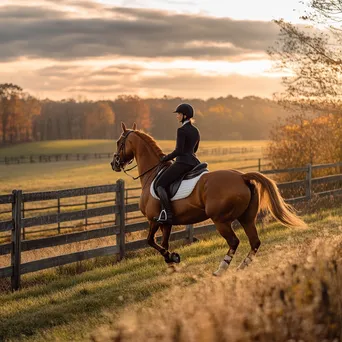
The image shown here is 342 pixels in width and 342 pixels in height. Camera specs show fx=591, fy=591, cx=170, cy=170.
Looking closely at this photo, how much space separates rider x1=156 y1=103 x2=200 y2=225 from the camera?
10.3 metres

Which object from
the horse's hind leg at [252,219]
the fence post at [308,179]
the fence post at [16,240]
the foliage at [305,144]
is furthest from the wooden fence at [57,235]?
the foliage at [305,144]

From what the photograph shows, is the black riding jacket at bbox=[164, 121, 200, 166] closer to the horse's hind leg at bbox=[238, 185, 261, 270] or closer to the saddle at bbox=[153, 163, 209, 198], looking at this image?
the saddle at bbox=[153, 163, 209, 198]

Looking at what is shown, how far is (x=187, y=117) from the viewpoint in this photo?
1041cm

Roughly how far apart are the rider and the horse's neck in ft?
2.20

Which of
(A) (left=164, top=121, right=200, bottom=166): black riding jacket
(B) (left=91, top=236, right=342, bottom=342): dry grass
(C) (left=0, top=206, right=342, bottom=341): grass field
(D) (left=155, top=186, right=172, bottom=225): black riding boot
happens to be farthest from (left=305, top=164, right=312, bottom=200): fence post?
(B) (left=91, top=236, right=342, bottom=342): dry grass

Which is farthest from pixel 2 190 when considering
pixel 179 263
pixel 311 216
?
pixel 179 263

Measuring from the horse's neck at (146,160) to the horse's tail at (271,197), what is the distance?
1.97 meters

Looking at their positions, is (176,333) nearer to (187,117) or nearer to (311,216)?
(187,117)

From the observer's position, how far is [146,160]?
11.4 m

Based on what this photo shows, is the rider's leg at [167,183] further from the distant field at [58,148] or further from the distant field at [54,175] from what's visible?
the distant field at [58,148]

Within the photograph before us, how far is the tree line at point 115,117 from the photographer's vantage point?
97.8 meters

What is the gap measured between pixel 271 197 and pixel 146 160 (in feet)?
8.44

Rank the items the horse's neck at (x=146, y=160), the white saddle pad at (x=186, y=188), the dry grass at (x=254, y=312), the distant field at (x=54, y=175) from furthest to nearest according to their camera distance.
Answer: the distant field at (x=54, y=175)
the horse's neck at (x=146, y=160)
the white saddle pad at (x=186, y=188)
the dry grass at (x=254, y=312)

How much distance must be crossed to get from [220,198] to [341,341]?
5.42 m
